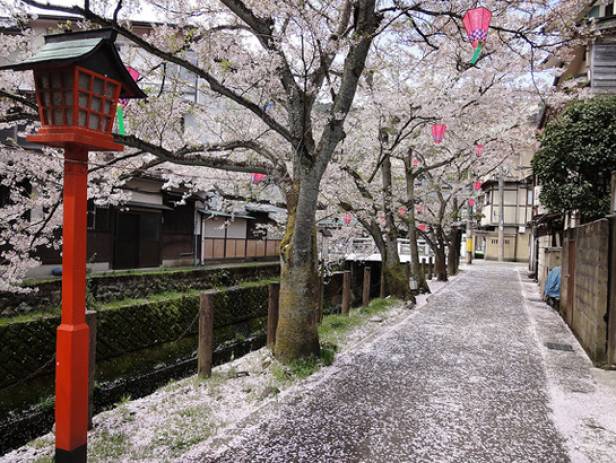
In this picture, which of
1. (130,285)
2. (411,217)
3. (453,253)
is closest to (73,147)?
(130,285)

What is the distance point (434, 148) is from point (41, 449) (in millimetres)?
18249

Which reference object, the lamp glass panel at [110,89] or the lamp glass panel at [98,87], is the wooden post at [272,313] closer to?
the lamp glass panel at [110,89]

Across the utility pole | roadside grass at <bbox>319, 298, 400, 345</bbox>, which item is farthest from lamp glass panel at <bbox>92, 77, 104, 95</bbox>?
the utility pole

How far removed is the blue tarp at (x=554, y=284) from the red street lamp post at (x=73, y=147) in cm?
1377

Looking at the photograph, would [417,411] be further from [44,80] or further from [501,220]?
[501,220]

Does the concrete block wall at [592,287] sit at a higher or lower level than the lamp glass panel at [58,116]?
lower

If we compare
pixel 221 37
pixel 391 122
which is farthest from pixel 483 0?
pixel 391 122

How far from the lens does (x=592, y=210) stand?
1138 centimetres

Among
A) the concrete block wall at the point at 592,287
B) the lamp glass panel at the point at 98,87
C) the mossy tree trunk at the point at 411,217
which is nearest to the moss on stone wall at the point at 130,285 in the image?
the mossy tree trunk at the point at 411,217

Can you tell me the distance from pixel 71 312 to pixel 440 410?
4258 mm

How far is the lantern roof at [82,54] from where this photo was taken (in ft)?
10.0

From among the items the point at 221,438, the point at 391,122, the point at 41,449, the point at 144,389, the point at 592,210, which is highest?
the point at 391,122

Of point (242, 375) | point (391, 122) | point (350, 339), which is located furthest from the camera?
point (391, 122)

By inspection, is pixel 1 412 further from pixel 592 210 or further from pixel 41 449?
pixel 592 210
